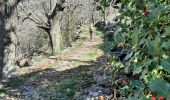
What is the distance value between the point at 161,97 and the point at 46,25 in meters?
21.3

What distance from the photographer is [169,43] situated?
2289 millimetres

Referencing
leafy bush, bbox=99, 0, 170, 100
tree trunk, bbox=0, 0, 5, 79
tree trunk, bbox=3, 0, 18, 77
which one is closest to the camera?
leafy bush, bbox=99, 0, 170, 100

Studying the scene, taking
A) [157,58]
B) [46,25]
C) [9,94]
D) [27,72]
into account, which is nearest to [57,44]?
[46,25]

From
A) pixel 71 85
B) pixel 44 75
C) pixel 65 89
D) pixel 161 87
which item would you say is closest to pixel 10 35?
pixel 44 75

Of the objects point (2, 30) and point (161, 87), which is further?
point (2, 30)

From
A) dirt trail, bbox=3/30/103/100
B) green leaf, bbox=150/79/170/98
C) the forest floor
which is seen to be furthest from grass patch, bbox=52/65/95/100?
green leaf, bbox=150/79/170/98

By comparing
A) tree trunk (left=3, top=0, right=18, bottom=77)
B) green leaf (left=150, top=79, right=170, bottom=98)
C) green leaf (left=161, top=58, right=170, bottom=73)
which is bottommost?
tree trunk (left=3, top=0, right=18, bottom=77)

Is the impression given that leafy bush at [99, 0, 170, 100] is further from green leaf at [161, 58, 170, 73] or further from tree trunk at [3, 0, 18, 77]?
tree trunk at [3, 0, 18, 77]

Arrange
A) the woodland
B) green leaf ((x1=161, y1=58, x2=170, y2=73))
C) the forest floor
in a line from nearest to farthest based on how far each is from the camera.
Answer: green leaf ((x1=161, y1=58, x2=170, y2=73))
the woodland
the forest floor

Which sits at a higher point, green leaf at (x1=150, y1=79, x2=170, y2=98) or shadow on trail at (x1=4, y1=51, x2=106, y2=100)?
green leaf at (x1=150, y1=79, x2=170, y2=98)

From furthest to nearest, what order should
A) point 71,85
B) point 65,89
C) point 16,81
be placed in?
point 16,81 < point 71,85 < point 65,89

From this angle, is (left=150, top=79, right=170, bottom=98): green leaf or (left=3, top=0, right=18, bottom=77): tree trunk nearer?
(left=150, top=79, right=170, bottom=98): green leaf

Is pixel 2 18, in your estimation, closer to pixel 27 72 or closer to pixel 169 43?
pixel 27 72

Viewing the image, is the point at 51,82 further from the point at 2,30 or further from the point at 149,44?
the point at 149,44
